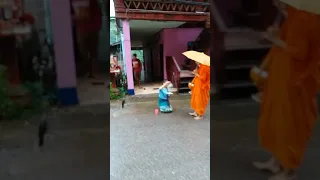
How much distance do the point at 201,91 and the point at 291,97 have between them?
11.8 ft

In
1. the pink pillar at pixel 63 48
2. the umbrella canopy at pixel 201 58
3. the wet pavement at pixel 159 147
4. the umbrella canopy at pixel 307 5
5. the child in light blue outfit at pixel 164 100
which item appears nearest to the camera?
the umbrella canopy at pixel 307 5

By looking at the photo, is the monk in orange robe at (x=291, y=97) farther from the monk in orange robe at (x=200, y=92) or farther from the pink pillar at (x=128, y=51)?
the pink pillar at (x=128, y=51)

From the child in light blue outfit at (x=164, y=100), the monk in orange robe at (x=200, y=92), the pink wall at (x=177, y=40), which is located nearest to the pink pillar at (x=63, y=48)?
the monk in orange robe at (x=200, y=92)

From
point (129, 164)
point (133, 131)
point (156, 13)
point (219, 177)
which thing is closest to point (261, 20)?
point (219, 177)

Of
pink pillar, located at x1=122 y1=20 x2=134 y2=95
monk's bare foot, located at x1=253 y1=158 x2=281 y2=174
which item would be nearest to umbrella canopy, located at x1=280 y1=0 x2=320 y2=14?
monk's bare foot, located at x1=253 y1=158 x2=281 y2=174

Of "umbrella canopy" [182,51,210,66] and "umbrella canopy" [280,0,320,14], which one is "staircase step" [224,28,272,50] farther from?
"umbrella canopy" [182,51,210,66]

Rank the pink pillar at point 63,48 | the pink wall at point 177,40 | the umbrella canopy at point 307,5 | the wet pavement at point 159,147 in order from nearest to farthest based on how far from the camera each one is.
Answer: the umbrella canopy at point 307,5 < the pink pillar at point 63,48 < the wet pavement at point 159,147 < the pink wall at point 177,40

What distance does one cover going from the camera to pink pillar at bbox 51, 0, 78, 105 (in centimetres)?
141

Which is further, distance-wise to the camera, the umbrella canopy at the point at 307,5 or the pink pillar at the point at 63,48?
the pink pillar at the point at 63,48

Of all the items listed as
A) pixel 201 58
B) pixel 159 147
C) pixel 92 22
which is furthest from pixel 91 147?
pixel 201 58

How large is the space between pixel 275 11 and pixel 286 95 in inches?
14.7

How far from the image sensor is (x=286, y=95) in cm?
136

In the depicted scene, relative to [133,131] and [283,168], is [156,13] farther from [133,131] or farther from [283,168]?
[283,168]

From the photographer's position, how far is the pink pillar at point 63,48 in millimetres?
1406
